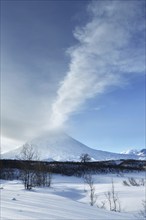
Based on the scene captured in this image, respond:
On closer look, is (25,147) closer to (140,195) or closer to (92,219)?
(140,195)

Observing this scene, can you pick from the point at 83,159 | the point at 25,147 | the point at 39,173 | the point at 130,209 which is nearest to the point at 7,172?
the point at 39,173

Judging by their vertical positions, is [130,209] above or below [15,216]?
below

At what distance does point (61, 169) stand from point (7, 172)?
83.3 ft

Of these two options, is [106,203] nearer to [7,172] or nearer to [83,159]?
[7,172]

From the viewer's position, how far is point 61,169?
10281 centimetres

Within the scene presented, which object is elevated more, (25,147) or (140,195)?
(25,147)

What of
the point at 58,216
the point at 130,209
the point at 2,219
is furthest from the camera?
the point at 130,209

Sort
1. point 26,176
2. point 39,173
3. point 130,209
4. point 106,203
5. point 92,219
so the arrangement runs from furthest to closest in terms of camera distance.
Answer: point 39,173 → point 26,176 → point 106,203 → point 130,209 → point 92,219

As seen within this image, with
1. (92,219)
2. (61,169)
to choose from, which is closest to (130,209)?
(92,219)

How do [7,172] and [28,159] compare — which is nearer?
[28,159]

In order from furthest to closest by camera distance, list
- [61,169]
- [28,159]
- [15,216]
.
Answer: [61,169] → [28,159] → [15,216]

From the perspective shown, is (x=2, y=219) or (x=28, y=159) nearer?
(x=2, y=219)

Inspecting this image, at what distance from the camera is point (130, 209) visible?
2725cm

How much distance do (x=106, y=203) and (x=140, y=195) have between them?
11.3ft
